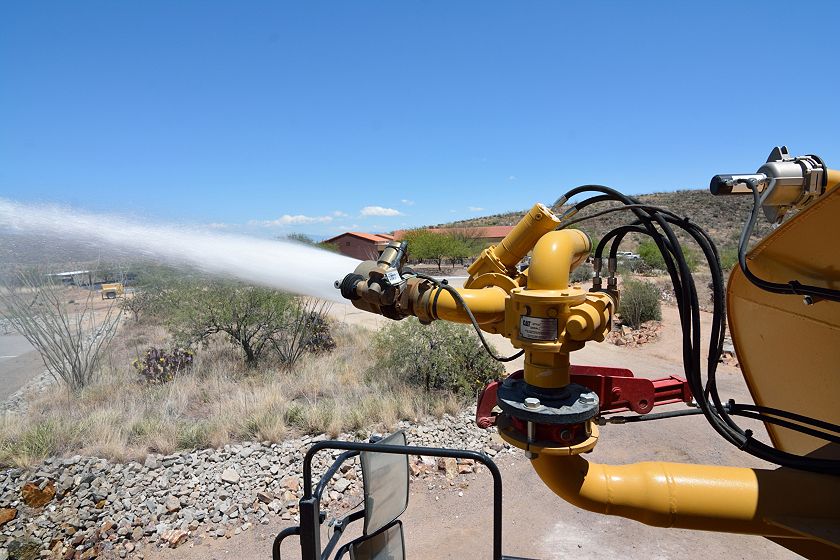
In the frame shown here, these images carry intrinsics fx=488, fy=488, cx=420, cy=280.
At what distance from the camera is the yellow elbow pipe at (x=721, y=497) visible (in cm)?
155

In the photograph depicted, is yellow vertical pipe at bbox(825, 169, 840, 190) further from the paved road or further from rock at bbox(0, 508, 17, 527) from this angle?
the paved road

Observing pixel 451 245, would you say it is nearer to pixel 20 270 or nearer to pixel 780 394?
pixel 20 270

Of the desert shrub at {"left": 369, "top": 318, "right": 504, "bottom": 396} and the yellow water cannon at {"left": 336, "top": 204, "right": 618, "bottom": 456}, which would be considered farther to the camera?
the desert shrub at {"left": 369, "top": 318, "right": 504, "bottom": 396}

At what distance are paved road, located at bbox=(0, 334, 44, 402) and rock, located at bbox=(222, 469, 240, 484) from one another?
653 cm

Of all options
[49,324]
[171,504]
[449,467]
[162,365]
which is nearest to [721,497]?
[449,467]

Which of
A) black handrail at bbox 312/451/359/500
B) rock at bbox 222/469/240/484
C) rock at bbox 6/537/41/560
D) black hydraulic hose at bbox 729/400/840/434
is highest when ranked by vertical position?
black hydraulic hose at bbox 729/400/840/434

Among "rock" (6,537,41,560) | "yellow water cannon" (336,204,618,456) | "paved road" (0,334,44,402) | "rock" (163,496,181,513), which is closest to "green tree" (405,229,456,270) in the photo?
"paved road" (0,334,44,402)

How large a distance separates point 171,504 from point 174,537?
38 centimetres

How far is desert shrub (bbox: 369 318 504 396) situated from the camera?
7.32 metres

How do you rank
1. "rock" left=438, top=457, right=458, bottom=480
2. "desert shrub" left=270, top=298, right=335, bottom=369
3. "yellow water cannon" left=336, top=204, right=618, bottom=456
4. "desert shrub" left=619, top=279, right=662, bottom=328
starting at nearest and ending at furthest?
"yellow water cannon" left=336, top=204, right=618, bottom=456
"rock" left=438, top=457, right=458, bottom=480
"desert shrub" left=270, top=298, right=335, bottom=369
"desert shrub" left=619, top=279, right=662, bottom=328

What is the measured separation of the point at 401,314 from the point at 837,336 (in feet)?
5.30

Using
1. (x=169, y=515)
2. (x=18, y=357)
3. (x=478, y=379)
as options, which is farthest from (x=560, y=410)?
(x=18, y=357)

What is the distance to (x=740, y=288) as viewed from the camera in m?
2.05

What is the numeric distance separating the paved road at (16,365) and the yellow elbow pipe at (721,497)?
10785 mm
